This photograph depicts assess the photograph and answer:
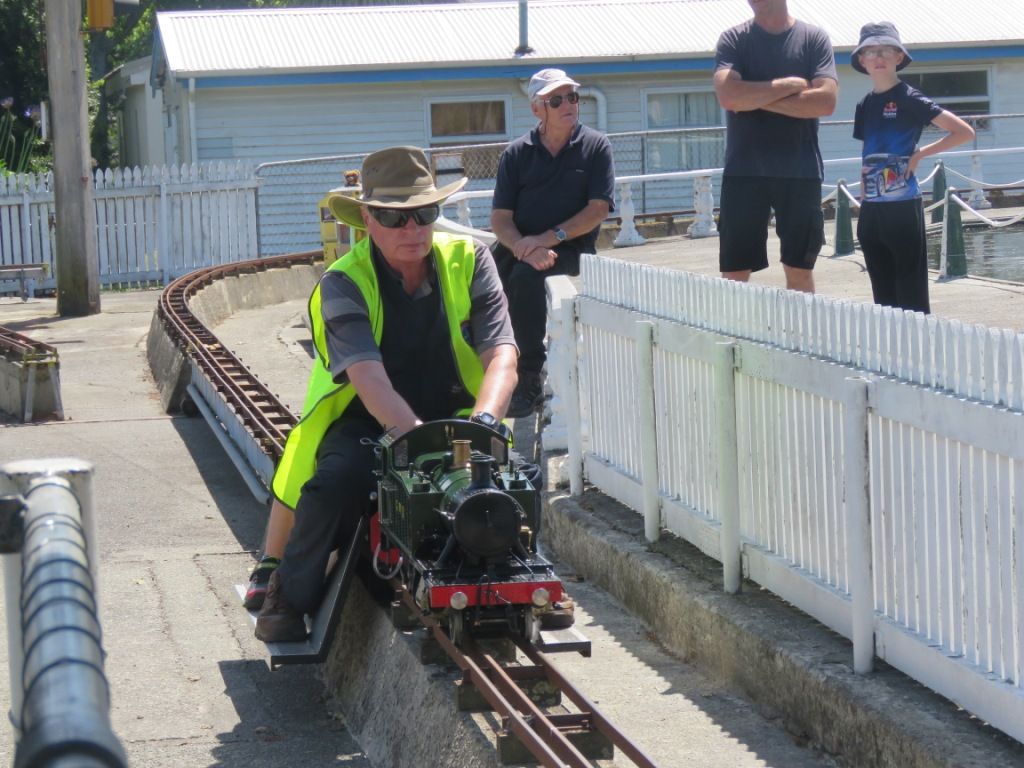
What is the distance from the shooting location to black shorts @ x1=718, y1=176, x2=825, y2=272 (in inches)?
293

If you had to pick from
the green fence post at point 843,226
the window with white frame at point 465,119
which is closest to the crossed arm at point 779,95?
the green fence post at point 843,226

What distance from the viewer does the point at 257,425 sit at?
29.4ft

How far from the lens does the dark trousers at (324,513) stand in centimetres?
518

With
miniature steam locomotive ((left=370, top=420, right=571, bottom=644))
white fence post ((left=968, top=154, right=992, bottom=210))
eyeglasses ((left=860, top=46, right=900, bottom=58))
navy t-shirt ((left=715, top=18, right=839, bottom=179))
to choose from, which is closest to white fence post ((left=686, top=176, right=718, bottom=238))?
white fence post ((left=968, top=154, right=992, bottom=210))

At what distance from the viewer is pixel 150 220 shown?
22.9 meters

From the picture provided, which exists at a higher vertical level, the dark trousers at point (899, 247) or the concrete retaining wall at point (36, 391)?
the dark trousers at point (899, 247)

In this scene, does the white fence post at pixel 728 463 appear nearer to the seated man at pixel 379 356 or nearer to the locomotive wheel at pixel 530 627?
the seated man at pixel 379 356

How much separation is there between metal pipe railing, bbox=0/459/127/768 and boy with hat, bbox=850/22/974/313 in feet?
19.7

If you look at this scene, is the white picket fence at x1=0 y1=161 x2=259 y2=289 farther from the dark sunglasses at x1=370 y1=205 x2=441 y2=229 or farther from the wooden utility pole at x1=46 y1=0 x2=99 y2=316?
the dark sunglasses at x1=370 y1=205 x2=441 y2=229

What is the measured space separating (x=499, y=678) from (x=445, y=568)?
0.35 metres

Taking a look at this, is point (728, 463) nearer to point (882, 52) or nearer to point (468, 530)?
point (468, 530)

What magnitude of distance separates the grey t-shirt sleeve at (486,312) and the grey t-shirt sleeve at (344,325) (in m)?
0.38

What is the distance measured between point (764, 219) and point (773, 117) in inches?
19.0

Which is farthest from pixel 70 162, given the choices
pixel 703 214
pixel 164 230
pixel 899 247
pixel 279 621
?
pixel 279 621
